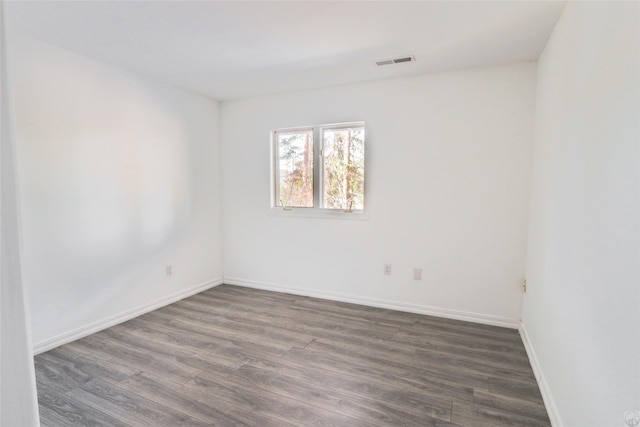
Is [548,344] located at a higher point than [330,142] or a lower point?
lower

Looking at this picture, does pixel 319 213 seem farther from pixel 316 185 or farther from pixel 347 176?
pixel 347 176

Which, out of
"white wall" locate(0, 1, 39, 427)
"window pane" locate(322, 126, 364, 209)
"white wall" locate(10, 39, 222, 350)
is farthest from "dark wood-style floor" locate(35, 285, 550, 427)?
"window pane" locate(322, 126, 364, 209)

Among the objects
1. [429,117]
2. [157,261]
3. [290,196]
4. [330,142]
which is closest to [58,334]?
[157,261]

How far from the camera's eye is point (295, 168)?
3.89m

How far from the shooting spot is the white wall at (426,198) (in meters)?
2.88

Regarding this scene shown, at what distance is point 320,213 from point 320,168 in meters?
0.52

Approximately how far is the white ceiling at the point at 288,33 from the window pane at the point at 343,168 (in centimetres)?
67

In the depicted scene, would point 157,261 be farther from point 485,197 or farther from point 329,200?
point 485,197

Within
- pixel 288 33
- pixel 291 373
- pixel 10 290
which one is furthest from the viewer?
pixel 288 33

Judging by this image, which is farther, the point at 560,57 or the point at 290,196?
the point at 290,196

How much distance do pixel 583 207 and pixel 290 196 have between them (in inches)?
115

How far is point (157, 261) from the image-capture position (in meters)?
3.41

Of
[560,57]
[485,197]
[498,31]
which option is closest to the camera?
[560,57]

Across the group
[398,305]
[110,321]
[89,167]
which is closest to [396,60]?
[398,305]
